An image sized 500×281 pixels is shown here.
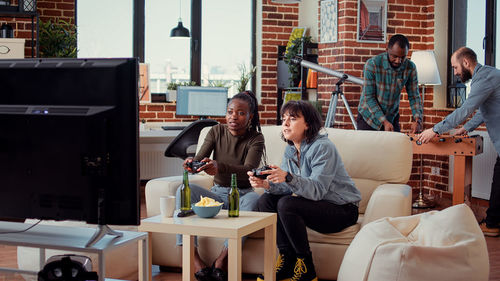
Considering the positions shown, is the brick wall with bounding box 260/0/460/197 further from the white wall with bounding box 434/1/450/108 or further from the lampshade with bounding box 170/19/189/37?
the lampshade with bounding box 170/19/189/37

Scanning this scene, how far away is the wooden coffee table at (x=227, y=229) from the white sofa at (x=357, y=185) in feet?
1.22

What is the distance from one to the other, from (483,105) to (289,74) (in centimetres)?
278

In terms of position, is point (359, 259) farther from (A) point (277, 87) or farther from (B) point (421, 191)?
(A) point (277, 87)

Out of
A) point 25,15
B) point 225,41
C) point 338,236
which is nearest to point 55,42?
point 25,15

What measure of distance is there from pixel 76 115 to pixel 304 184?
172 cm

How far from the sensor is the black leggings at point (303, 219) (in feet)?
10.4

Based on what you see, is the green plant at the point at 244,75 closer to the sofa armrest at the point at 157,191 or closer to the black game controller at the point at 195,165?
the sofa armrest at the point at 157,191

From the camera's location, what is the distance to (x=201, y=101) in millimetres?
6535

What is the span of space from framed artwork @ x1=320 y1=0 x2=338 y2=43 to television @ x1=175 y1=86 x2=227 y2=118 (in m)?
1.13

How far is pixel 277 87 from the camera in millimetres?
7414

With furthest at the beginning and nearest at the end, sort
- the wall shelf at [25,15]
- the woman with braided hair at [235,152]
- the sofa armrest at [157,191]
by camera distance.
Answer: the wall shelf at [25,15]
the sofa armrest at [157,191]
the woman with braided hair at [235,152]

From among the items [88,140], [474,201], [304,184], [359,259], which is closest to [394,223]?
[359,259]

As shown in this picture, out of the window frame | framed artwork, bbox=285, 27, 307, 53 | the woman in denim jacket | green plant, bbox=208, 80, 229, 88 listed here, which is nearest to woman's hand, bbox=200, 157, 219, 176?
the woman in denim jacket

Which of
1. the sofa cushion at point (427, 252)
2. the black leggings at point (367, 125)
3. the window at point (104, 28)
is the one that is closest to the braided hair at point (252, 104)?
the sofa cushion at point (427, 252)
